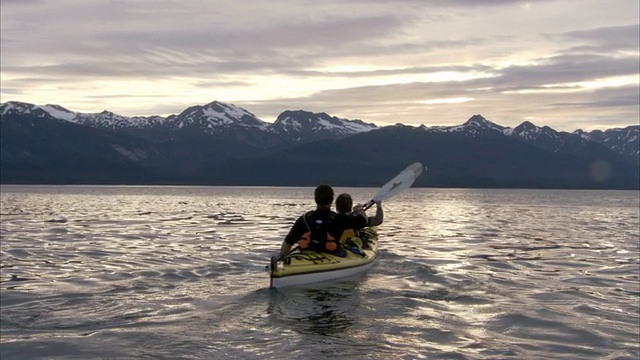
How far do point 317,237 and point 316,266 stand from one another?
673mm

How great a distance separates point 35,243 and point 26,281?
9.97 metres

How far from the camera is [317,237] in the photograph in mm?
14117

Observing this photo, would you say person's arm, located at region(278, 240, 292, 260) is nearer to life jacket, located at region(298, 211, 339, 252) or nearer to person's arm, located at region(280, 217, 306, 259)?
person's arm, located at region(280, 217, 306, 259)

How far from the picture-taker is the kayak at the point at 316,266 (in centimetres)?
1316

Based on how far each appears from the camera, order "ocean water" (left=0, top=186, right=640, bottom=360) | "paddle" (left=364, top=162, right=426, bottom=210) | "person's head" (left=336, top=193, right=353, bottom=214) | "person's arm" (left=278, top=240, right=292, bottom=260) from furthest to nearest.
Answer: "paddle" (left=364, top=162, right=426, bottom=210) → "person's head" (left=336, top=193, right=353, bottom=214) → "person's arm" (left=278, top=240, right=292, bottom=260) → "ocean water" (left=0, top=186, right=640, bottom=360)

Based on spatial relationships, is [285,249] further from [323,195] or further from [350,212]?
[350,212]

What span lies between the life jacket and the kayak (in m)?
0.13

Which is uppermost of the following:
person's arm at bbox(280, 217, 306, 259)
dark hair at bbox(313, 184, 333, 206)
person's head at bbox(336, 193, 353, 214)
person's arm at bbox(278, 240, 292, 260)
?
dark hair at bbox(313, 184, 333, 206)

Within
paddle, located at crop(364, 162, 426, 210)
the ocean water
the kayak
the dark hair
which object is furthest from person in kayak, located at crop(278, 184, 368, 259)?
paddle, located at crop(364, 162, 426, 210)

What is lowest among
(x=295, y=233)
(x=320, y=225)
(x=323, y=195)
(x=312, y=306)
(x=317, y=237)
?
(x=312, y=306)

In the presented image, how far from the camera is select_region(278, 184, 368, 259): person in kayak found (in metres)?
13.5

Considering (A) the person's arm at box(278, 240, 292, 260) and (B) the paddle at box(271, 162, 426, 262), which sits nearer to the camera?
(A) the person's arm at box(278, 240, 292, 260)

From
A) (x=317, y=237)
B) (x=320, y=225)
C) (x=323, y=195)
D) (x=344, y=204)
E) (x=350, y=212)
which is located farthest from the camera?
(x=350, y=212)

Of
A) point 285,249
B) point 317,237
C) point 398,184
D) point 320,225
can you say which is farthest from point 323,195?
point 398,184
